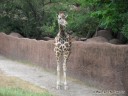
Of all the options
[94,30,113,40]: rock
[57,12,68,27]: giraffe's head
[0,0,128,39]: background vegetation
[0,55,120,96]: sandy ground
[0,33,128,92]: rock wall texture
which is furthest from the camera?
[0,0,128,39]: background vegetation

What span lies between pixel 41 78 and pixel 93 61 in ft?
8.54

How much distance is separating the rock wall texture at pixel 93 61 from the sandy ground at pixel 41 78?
1.28ft

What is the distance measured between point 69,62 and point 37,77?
1.39 metres

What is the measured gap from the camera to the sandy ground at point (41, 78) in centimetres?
1301

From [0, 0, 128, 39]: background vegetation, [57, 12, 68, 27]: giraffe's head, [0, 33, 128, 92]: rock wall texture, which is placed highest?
[57, 12, 68, 27]: giraffe's head

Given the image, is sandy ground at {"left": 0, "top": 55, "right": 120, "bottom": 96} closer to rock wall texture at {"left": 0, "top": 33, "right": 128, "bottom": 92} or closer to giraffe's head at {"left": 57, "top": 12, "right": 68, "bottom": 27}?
rock wall texture at {"left": 0, "top": 33, "right": 128, "bottom": 92}

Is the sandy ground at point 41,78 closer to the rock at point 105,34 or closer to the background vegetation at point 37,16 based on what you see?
the background vegetation at point 37,16

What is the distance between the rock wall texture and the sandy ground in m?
0.39

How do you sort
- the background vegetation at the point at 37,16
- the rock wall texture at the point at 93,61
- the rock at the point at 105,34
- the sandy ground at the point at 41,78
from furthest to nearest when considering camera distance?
1. the background vegetation at the point at 37,16
2. the rock at the point at 105,34
3. the sandy ground at the point at 41,78
4. the rock wall texture at the point at 93,61

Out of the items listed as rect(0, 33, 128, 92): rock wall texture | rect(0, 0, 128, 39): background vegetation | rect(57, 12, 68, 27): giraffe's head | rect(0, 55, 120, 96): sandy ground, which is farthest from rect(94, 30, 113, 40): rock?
rect(57, 12, 68, 27): giraffe's head

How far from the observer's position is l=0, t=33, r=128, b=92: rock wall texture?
12.4 metres

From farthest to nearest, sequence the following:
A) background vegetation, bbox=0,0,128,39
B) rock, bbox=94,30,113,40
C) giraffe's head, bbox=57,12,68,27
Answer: background vegetation, bbox=0,0,128,39 < rock, bbox=94,30,113,40 < giraffe's head, bbox=57,12,68,27

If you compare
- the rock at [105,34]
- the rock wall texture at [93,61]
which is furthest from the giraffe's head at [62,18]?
the rock at [105,34]

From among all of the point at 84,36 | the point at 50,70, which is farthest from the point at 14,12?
the point at 50,70
